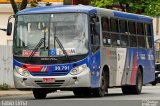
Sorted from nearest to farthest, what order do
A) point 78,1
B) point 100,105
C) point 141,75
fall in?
point 100,105
point 141,75
point 78,1

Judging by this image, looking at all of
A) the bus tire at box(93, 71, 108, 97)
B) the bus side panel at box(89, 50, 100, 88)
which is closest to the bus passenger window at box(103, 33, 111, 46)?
the bus side panel at box(89, 50, 100, 88)

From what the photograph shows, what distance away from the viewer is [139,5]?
5466cm

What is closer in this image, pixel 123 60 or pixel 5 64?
pixel 123 60

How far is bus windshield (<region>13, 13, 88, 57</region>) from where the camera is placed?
82.8 ft

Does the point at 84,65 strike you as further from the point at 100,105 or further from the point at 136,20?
the point at 136,20

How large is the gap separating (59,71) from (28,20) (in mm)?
2180

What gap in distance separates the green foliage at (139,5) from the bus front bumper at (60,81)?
29496mm

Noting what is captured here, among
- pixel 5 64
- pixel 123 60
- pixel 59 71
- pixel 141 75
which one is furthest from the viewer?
pixel 5 64

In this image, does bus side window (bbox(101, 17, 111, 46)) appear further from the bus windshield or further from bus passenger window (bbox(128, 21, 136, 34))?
bus passenger window (bbox(128, 21, 136, 34))

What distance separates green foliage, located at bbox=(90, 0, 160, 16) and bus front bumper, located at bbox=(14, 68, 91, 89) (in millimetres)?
29496

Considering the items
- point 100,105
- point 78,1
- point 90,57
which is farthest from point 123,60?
point 78,1

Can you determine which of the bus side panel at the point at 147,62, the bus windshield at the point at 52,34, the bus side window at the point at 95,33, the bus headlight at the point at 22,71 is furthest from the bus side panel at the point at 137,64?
the bus headlight at the point at 22,71

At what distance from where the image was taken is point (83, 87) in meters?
25.4

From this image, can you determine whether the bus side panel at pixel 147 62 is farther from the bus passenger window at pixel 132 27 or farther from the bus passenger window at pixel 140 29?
the bus passenger window at pixel 132 27
